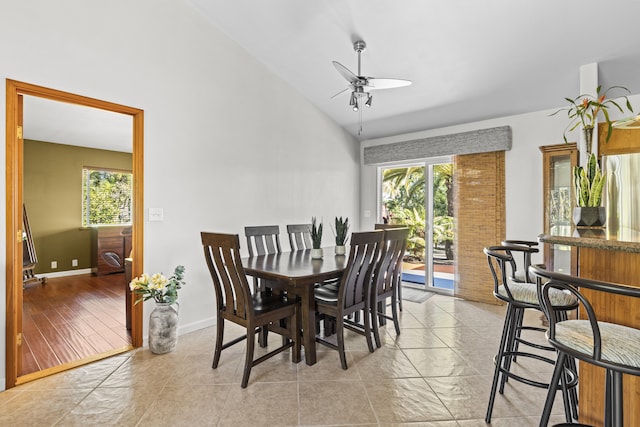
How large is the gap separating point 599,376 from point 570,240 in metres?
0.67

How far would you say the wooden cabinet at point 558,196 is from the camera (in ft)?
11.6

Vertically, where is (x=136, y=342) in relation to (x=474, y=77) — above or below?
below

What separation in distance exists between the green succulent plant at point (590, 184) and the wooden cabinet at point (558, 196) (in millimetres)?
1840

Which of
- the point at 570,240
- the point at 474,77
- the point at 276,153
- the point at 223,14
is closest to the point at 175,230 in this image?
the point at 276,153

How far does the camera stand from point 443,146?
4.58 metres

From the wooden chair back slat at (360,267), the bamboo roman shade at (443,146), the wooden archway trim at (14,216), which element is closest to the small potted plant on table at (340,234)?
the wooden chair back slat at (360,267)

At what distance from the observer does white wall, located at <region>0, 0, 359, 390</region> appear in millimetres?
2426

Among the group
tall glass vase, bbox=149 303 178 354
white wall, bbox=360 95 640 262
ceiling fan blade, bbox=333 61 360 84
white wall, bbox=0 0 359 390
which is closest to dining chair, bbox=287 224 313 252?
white wall, bbox=0 0 359 390

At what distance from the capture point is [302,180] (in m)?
4.60

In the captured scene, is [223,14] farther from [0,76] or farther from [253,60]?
[0,76]

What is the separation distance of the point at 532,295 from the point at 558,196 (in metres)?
2.45

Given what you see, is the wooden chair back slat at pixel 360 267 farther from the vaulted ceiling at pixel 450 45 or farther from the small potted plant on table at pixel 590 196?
the vaulted ceiling at pixel 450 45

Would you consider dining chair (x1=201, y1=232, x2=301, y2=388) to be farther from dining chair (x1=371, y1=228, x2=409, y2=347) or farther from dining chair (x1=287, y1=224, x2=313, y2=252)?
dining chair (x1=287, y1=224, x2=313, y2=252)

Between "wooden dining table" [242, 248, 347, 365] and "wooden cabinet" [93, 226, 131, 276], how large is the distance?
169 inches
